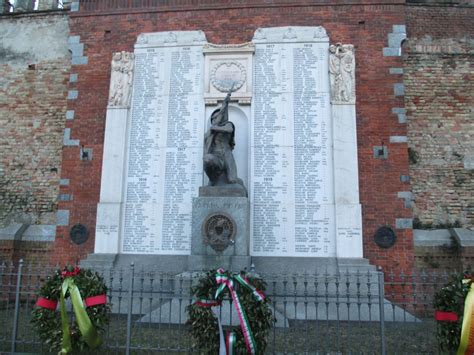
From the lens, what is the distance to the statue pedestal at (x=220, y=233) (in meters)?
9.19

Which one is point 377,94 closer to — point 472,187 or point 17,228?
point 472,187

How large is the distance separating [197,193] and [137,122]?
94.6 inches

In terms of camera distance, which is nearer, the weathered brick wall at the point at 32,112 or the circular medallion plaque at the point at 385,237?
the circular medallion plaque at the point at 385,237

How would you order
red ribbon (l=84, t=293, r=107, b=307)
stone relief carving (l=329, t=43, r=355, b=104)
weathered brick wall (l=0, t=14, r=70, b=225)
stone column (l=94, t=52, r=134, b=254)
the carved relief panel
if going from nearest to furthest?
red ribbon (l=84, t=293, r=107, b=307)
stone column (l=94, t=52, r=134, b=254)
stone relief carving (l=329, t=43, r=355, b=104)
the carved relief panel
weathered brick wall (l=0, t=14, r=70, b=225)

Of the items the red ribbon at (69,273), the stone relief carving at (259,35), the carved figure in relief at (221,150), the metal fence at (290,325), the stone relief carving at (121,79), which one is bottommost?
the metal fence at (290,325)

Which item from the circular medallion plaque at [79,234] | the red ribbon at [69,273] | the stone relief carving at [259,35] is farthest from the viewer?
the stone relief carving at [259,35]

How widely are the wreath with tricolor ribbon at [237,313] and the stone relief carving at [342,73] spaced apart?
6.38 m

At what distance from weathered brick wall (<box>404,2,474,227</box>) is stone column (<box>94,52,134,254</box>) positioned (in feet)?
23.5

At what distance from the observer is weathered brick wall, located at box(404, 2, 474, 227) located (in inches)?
438

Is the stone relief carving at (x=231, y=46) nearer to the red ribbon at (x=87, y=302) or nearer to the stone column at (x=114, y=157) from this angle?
the stone column at (x=114, y=157)

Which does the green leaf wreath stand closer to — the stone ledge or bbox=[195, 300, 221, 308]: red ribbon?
bbox=[195, 300, 221, 308]: red ribbon

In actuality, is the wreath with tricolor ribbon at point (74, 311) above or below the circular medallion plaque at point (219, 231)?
below

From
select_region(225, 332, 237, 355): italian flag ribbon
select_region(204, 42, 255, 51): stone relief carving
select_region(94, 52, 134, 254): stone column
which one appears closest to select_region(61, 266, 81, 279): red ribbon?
select_region(225, 332, 237, 355): italian flag ribbon

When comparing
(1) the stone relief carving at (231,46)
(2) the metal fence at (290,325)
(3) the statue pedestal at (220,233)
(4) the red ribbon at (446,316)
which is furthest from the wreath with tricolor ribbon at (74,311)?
(1) the stone relief carving at (231,46)
